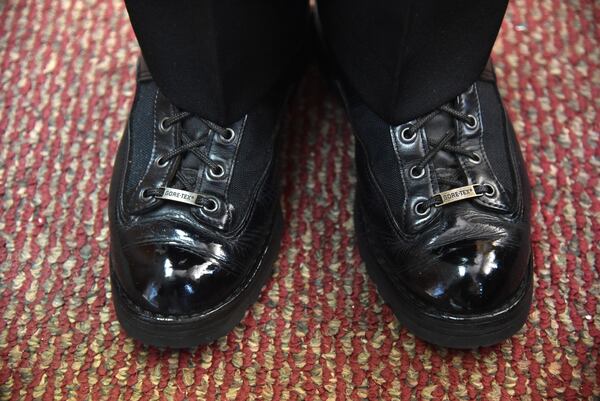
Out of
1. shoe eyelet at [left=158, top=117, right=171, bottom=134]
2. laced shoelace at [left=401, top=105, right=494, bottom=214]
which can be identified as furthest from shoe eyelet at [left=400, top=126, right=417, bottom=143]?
shoe eyelet at [left=158, top=117, right=171, bottom=134]

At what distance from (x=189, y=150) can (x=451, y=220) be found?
10.0 inches

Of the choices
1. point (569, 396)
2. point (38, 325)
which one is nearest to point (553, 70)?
point (569, 396)

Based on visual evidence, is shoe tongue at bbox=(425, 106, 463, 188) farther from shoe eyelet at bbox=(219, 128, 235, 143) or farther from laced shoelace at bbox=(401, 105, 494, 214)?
shoe eyelet at bbox=(219, 128, 235, 143)

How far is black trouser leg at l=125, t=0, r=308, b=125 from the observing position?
581 mm

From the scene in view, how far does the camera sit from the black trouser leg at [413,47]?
1.87ft

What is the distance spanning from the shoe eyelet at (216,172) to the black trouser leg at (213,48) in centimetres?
5

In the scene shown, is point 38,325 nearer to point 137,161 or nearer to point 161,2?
point 137,161

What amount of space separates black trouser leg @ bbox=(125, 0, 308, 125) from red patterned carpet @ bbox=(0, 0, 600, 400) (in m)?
0.15

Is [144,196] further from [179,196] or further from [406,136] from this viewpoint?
[406,136]

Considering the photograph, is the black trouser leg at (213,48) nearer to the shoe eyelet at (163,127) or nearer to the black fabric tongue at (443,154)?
the shoe eyelet at (163,127)

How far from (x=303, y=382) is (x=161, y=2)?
365mm

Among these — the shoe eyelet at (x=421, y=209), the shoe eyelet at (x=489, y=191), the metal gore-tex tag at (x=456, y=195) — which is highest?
the metal gore-tex tag at (x=456, y=195)

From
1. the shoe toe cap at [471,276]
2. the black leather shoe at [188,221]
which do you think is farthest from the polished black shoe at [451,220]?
the black leather shoe at [188,221]

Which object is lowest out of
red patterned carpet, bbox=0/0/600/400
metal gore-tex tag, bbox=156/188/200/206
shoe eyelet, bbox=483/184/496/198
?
red patterned carpet, bbox=0/0/600/400
